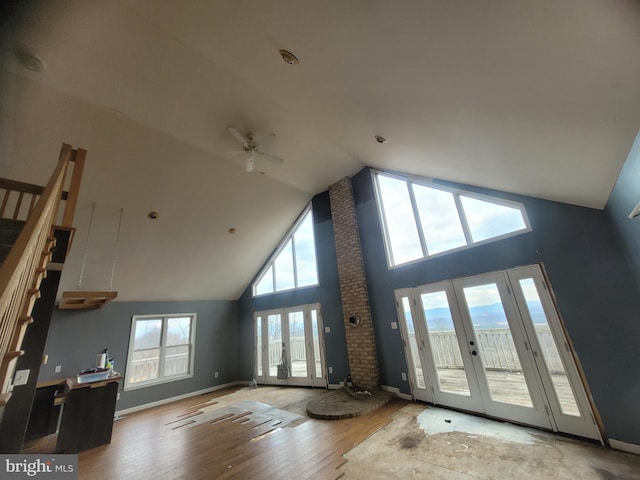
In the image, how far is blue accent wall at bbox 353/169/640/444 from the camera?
106 inches

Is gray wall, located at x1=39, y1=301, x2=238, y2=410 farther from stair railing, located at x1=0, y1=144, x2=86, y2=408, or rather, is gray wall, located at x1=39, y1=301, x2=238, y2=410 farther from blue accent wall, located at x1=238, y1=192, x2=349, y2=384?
stair railing, located at x1=0, y1=144, x2=86, y2=408

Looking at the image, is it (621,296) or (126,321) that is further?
(126,321)

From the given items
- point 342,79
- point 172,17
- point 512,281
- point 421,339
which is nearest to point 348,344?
point 421,339

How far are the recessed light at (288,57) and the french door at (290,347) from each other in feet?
16.8

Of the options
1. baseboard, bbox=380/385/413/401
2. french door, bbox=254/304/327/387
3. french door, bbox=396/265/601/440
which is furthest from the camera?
french door, bbox=254/304/327/387

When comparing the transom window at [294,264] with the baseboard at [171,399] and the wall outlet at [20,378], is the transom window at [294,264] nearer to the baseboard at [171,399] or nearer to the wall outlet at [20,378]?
the baseboard at [171,399]

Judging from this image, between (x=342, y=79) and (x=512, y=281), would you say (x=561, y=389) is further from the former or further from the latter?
(x=342, y=79)

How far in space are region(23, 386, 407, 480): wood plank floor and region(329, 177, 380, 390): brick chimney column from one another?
0.81 meters

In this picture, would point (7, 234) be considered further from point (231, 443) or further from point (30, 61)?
point (231, 443)

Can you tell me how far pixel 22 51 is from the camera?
9.36 feet

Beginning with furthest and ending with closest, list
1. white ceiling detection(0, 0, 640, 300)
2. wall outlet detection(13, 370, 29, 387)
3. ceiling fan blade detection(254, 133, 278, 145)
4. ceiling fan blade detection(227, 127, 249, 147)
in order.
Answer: ceiling fan blade detection(254, 133, 278, 145)
ceiling fan blade detection(227, 127, 249, 147)
wall outlet detection(13, 370, 29, 387)
white ceiling detection(0, 0, 640, 300)

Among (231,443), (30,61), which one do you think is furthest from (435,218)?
(30,61)

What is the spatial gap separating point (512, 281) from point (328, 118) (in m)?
3.58

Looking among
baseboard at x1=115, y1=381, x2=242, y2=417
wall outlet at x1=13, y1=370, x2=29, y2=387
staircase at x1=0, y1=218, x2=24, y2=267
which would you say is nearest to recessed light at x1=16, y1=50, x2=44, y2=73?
staircase at x1=0, y1=218, x2=24, y2=267
